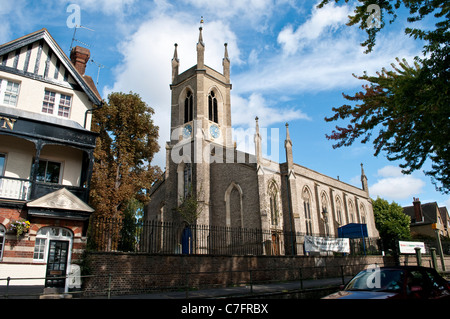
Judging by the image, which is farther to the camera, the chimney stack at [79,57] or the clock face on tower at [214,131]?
the clock face on tower at [214,131]

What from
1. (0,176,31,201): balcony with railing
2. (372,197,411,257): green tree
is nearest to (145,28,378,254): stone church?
(372,197,411,257): green tree

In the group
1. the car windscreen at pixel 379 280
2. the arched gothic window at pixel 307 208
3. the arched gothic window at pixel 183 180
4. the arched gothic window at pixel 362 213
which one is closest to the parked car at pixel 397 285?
the car windscreen at pixel 379 280

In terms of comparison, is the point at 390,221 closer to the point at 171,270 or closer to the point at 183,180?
the point at 183,180

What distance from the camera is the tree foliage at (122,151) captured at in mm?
20844

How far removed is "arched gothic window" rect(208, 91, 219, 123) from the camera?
34.3m

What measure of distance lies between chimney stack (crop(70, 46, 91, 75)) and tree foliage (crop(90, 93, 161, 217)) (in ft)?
10.7

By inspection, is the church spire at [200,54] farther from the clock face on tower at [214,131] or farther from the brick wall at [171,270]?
the brick wall at [171,270]

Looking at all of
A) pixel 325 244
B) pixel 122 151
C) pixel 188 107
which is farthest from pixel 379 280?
pixel 188 107

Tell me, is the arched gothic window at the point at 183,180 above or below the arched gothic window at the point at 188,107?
below

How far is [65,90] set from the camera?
1661 cm

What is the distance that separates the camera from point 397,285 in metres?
6.98

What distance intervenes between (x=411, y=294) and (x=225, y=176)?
2285 cm

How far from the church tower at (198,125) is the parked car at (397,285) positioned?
20.7 meters
